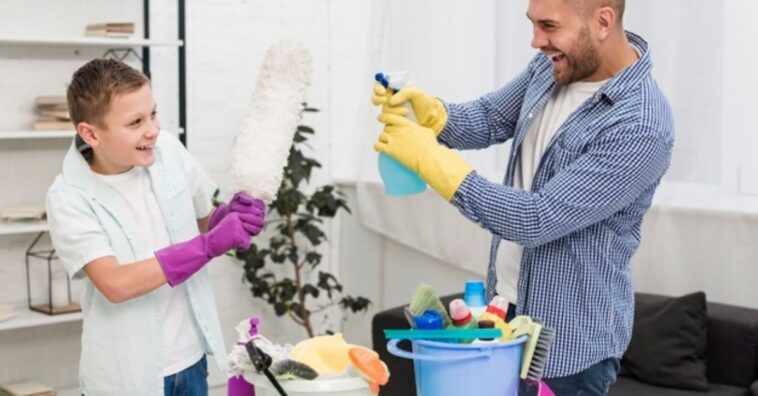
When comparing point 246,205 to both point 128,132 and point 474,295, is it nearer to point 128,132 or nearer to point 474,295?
point 128,132

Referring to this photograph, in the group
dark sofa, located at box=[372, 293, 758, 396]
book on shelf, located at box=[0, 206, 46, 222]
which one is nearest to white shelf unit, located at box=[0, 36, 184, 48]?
book on shelf, located at box=[0, 206, 46, 222]

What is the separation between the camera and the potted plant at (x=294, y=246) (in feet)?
16.5

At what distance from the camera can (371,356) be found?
67.8 inches

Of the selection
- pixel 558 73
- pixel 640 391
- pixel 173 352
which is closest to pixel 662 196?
pixel 640 391

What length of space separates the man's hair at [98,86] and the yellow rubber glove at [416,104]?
553 mm

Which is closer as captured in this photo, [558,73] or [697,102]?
[558,73]

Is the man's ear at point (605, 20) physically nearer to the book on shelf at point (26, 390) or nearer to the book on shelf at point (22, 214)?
the book on shelf at point (22, 214)

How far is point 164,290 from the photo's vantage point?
243 cm

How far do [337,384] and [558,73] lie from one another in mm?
833

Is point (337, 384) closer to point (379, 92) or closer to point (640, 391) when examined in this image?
point (379, 92)

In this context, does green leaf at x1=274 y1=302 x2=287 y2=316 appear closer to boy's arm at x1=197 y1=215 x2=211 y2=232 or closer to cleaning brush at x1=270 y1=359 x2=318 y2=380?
boy's arm at x1=197 y1=215 x2=211 y2=232

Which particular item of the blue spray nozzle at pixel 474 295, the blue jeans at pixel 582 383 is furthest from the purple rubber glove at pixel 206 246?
the blue jeans at pixel 582 383

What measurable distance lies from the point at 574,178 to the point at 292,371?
661mm

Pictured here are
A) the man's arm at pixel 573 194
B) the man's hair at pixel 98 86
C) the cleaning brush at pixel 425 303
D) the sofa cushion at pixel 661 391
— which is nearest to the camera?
the cleaning brush at pixel 425 303
